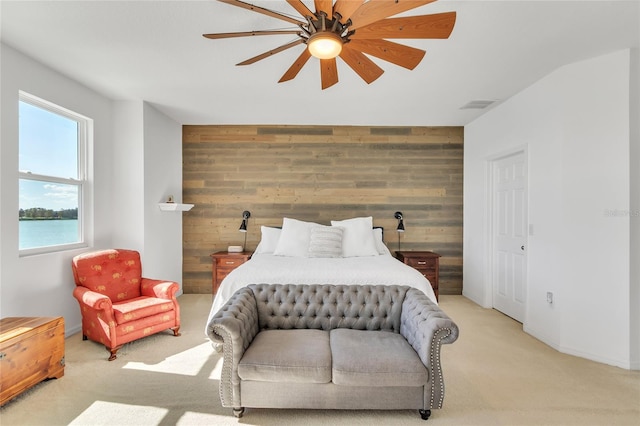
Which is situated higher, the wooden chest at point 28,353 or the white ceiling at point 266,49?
the white ceiling at point 266,49

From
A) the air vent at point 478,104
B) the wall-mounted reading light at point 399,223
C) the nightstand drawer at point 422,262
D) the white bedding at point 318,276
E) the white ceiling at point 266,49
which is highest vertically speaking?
the white ceiling at point 266,49

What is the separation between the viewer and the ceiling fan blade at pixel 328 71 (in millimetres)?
1892

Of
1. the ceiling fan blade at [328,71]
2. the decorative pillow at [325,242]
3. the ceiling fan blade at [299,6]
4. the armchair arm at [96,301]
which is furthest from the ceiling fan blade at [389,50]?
Result: the armchair arm at [96,301]

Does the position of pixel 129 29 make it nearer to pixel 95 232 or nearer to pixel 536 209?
pixel 95 232

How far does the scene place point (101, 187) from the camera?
3658mm

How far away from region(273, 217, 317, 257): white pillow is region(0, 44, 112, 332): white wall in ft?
6.91

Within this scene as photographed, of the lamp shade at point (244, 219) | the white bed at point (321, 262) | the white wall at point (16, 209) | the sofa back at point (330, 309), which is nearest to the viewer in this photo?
the sofa back at point (330, 309)

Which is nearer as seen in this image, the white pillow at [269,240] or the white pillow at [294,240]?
the white pillow at [294,240]

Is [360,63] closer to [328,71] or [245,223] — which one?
[328,71]

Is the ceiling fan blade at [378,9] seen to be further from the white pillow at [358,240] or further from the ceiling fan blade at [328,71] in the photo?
the white pillow at [358,240]

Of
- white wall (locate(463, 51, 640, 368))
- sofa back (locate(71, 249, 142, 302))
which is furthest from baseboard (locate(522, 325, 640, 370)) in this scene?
sofa back (locate(71, 249, 142, 302))

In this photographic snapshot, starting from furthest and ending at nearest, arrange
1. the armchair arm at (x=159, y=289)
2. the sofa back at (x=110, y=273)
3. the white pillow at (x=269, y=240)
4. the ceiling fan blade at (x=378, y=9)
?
the white pillow at (x=269, y=240), the armchair arm at (x=159, y=289), the sofa back at (x=110, y=273), the ceiling fan blade at (x=378, y=9)

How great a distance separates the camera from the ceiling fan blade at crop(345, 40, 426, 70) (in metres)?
1.72

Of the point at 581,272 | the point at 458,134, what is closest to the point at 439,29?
the point at 581,272
